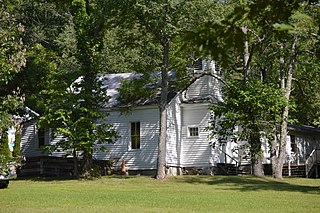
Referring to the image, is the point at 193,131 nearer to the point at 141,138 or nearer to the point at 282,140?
the point at 141,138

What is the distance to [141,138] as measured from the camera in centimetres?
3131

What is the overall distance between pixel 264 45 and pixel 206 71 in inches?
159

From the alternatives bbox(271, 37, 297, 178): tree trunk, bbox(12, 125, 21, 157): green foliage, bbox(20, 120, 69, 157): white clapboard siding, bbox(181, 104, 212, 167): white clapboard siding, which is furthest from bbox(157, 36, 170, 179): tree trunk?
bbox(12, 125, 21, 157): green foliage

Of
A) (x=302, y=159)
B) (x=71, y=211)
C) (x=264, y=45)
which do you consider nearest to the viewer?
(x=71, y=211)

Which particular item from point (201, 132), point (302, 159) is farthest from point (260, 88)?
point (302, 159)

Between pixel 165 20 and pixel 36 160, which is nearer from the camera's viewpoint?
pixel 165 20

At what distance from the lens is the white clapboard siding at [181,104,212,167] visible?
31.2 m

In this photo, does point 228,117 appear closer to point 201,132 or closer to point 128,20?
point 201,132

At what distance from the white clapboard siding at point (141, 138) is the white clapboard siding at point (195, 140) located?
6.24ft

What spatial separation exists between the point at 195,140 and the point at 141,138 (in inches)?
119

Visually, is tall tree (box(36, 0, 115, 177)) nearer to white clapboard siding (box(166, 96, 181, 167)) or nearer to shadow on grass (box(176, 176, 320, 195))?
white clapboard siding (box(166, 96, 181, 167))

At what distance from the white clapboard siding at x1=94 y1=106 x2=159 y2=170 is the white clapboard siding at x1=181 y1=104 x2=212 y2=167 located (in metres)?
1.90

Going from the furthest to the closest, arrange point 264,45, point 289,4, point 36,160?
point 36,160 < point 264,45 < point 289,4

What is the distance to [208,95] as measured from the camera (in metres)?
32.2
